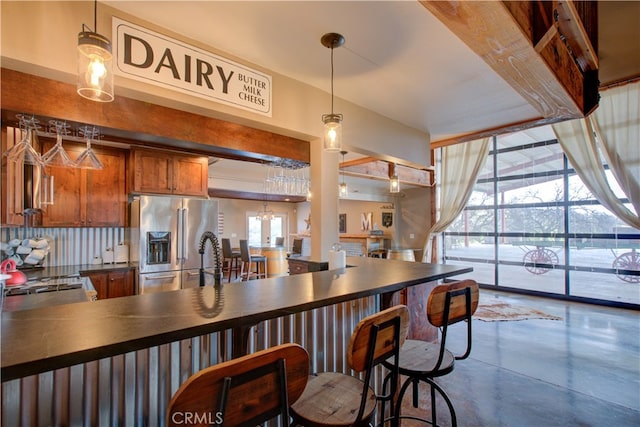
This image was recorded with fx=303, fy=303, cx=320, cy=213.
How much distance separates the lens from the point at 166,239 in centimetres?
379

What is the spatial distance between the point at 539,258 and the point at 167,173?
6.49 m

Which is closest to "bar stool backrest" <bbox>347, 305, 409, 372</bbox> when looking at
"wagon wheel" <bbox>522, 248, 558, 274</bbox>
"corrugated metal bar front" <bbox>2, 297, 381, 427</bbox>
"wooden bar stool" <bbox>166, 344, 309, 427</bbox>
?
"wooden bar stool" <bbox>166, 344, 309, 427</bbox>

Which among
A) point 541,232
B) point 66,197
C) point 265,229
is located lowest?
point 265,229

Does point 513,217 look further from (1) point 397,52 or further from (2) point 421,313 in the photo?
(1) point 397,52

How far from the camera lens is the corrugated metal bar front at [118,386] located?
961mm

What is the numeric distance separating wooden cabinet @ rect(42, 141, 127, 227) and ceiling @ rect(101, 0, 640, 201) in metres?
2.76

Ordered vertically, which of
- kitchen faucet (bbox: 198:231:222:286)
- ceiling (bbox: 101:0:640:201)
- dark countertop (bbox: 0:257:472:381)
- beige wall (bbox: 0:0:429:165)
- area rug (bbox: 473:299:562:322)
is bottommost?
area rug (bbox: 473:299:562:322)

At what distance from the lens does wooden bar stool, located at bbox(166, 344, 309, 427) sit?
0.70m

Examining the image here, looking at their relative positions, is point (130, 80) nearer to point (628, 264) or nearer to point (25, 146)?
point (25, 146)

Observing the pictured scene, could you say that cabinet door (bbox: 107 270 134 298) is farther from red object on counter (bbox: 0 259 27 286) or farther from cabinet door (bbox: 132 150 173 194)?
red object on counter (bbox: 0 259 27 286)

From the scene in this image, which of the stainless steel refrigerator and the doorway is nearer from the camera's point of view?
the stainless steel refrigerator

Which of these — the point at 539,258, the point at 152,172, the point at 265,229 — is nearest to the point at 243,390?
the point at 152,172

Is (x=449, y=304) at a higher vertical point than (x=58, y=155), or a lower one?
lower

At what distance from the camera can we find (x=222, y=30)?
6.19 ft
